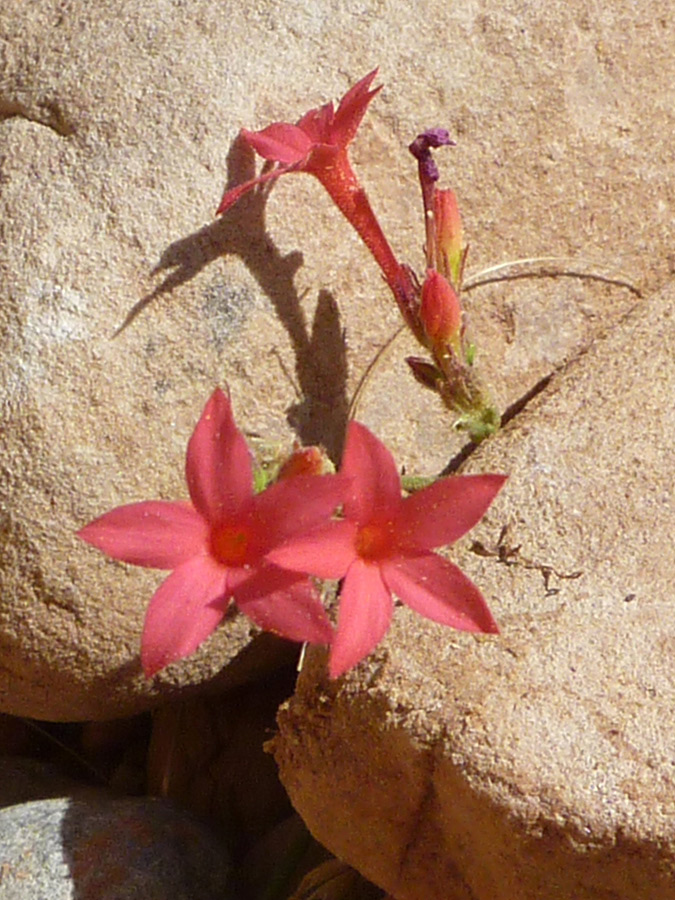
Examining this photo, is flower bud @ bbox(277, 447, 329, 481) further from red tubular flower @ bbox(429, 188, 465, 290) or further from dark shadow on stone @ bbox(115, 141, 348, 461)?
red tubular flower @ bbox(429, 188, 465, 290)

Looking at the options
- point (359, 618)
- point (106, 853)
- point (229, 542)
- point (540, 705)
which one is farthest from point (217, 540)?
point (106, 853)

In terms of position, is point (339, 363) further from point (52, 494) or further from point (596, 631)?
point (596, 631)

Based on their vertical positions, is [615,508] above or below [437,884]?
above

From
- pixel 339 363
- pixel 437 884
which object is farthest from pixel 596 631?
pixel 339 363

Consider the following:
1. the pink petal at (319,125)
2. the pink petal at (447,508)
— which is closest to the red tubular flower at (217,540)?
the pink petal at (447,508)

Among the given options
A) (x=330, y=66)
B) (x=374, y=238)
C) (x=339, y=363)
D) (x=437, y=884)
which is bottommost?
(x=437, y=884)

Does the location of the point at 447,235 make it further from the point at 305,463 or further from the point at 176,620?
the point at 176,620

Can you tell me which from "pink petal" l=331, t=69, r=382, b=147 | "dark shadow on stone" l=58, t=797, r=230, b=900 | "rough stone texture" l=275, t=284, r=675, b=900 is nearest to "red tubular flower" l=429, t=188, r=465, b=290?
"pink petal" l=331, t=69, r=382, b=147
